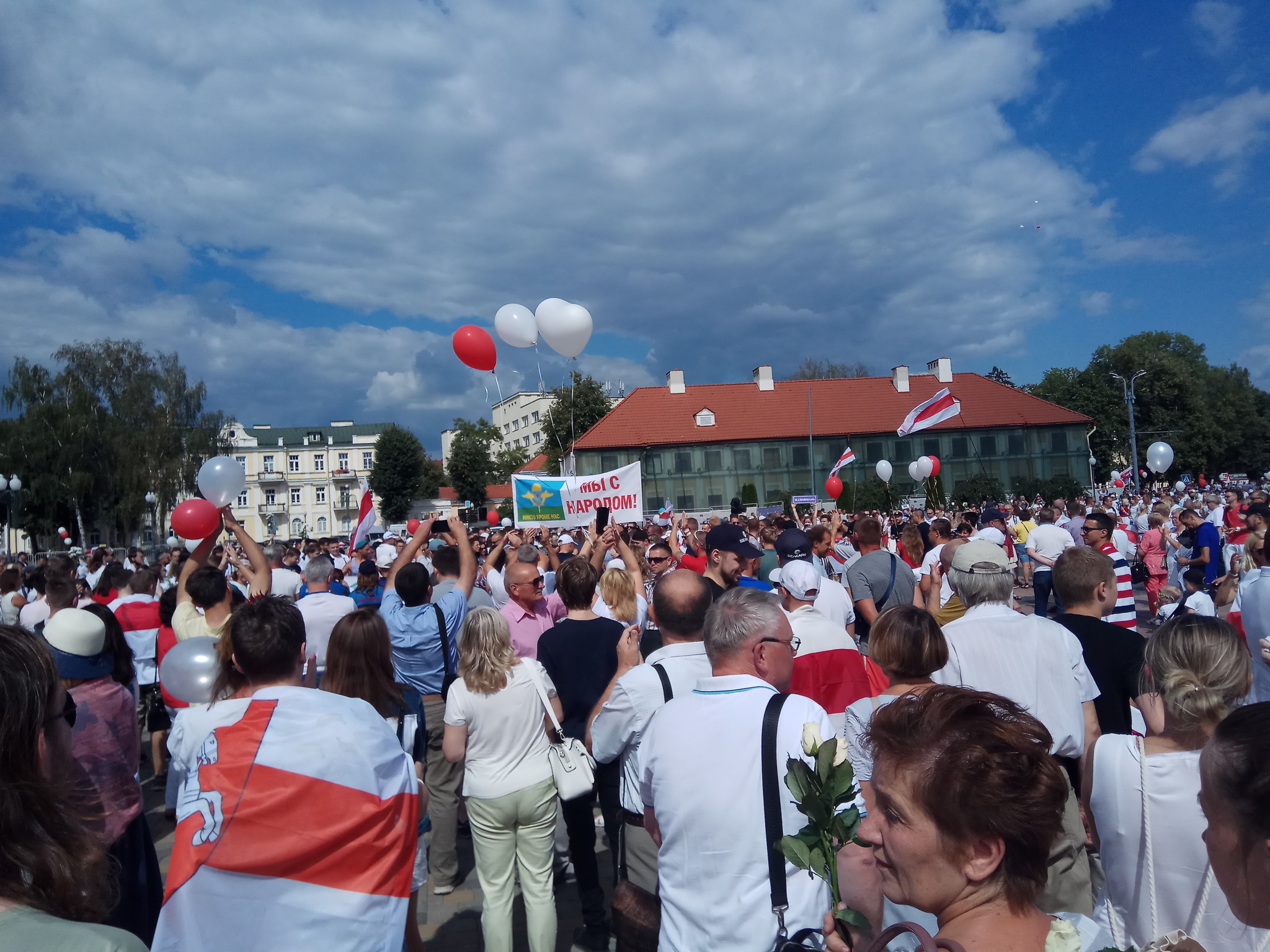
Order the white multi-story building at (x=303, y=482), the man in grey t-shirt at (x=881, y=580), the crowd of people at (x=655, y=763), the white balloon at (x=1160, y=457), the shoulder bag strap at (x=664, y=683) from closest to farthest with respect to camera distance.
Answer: the crowd of people at (x=655, y=763), the shoulder bag strap at (x=664, y=683), the man in grey t-shirt at (x=881, y=580), the white balloon at (x=1160, y=457), the white multi-story building at (x=303, y=482)

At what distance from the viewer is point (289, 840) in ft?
7.46

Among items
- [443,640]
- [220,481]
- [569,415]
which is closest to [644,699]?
[443,640]

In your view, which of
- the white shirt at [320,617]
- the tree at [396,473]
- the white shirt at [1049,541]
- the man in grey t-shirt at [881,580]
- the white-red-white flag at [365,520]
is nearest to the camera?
the white shirt at [320,617]

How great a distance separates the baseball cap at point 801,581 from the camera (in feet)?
15.3

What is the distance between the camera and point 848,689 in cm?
409

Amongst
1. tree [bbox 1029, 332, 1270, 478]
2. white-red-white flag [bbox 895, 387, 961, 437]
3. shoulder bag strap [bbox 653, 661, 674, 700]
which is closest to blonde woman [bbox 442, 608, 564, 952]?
shoulder bag strap [bbox 653, 661, 674, 700]

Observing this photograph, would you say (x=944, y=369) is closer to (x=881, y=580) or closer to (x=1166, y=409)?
(x=1166, y=409)

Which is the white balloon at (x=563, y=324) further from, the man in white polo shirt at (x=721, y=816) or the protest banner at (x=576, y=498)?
the man in white polo shirt at (x=721, y=816)

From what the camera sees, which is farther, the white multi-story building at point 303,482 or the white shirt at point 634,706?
the white multi-story building at point 303,482

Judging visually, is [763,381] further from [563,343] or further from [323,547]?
[563,343]

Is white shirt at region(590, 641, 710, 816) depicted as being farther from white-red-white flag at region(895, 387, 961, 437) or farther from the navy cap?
white-red-white flag at region(895, 387, 961, 437)

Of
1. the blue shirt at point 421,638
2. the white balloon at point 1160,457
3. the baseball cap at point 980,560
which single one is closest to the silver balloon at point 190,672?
the blue shirt at point 421,638

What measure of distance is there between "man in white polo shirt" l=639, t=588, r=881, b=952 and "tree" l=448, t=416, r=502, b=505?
8464cm

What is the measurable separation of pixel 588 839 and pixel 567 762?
2.42ft
